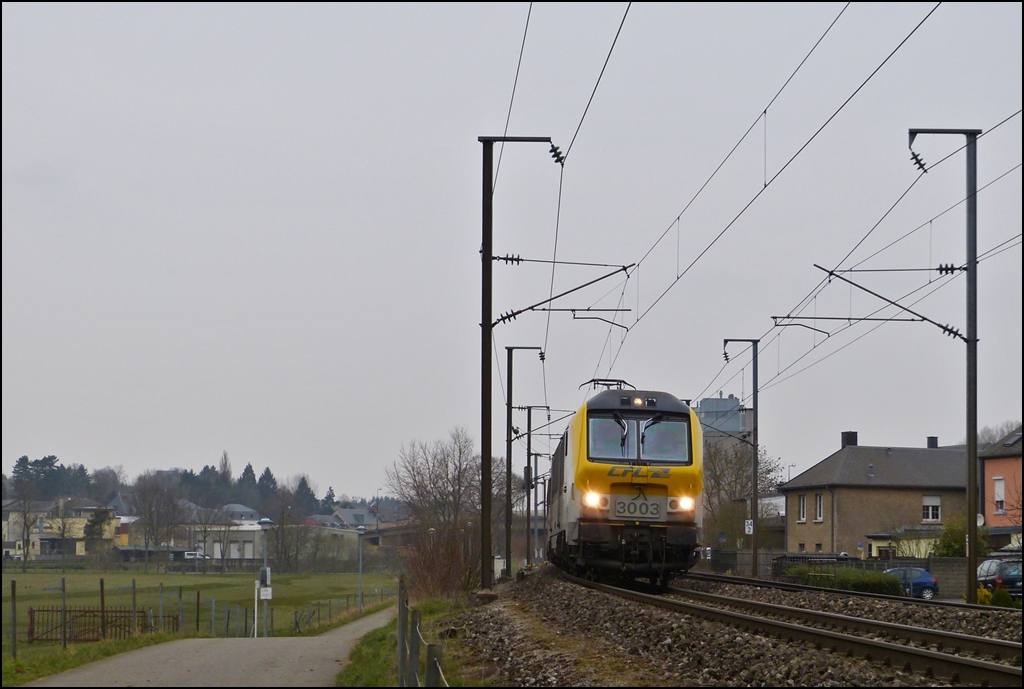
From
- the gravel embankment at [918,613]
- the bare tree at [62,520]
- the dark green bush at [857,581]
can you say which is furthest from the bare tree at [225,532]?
the gravel embankment at [918,613]

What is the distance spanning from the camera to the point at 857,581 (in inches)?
1247

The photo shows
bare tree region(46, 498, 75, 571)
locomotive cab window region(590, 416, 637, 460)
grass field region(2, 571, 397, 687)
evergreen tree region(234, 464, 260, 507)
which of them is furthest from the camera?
evergreen tree region(234, 464, 260, 507)

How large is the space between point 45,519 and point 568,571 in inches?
1142

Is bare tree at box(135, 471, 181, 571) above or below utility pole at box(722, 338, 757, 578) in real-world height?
below

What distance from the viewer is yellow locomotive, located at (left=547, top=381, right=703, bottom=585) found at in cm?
1959

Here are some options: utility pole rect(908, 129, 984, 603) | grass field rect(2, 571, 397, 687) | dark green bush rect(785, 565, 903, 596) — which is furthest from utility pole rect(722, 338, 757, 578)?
grass field rect(2, 571, 397, 687)

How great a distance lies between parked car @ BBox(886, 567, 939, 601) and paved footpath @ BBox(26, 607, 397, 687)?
2192 cm

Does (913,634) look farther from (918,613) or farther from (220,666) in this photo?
(220,666)

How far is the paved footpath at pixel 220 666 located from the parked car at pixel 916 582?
21920 millimetres

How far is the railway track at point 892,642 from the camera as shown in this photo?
924 cm

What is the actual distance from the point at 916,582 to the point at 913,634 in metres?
23.1

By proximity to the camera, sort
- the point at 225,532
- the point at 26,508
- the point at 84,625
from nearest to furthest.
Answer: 1. the point at 84,625
2. the point at 26,508
3. the point at 225,532

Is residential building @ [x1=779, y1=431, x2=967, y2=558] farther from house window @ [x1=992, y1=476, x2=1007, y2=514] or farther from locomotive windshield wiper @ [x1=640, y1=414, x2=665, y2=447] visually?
locomotive windshield wiper @ [x1=640, y1=414, x2=665, y2=447]

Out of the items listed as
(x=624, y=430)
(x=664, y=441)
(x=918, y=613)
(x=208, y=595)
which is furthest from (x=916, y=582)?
(x=208, y=595)
